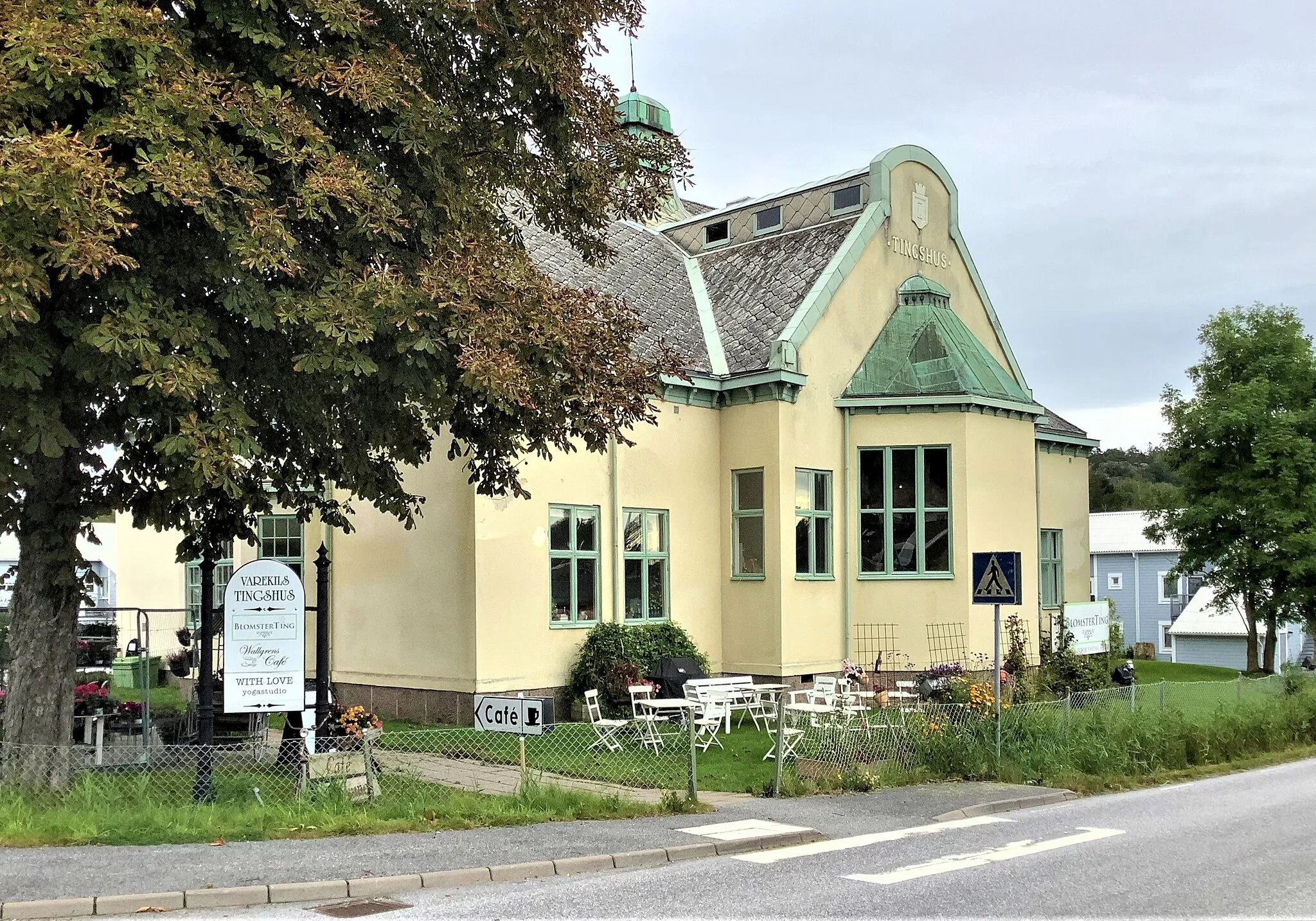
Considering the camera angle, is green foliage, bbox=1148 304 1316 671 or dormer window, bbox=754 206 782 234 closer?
dormer window, bbox=754 206 782 234

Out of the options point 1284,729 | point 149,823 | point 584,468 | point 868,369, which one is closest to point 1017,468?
point 868,369

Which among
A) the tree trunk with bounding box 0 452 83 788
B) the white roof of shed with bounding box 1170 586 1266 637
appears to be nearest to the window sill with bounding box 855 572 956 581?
the tree trunk with bounding box 0 452 83 788

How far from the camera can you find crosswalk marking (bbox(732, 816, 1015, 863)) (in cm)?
1013

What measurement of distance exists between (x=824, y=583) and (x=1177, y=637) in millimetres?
41637

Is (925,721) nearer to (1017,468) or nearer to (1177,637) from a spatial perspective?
(1017,468)

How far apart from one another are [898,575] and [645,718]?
7.64 meters

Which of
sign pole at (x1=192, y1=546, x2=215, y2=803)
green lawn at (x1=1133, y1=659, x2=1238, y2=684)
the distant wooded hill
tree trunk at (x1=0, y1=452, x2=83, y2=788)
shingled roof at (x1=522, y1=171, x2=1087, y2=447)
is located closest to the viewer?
sign pole at (x1=192, y1=546, x2=215, y2=803)

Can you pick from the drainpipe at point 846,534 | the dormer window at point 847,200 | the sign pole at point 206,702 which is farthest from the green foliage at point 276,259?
the dormer window at point 847,200

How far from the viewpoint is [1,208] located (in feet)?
28.5

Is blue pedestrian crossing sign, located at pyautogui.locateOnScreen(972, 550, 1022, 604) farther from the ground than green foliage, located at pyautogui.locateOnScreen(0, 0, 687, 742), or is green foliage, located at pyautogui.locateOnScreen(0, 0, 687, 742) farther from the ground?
green foliage, located at pyautogui.locateOnScreen(0, 0, 687, 742)

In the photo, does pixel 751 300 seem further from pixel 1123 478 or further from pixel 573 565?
pixel 1123 478

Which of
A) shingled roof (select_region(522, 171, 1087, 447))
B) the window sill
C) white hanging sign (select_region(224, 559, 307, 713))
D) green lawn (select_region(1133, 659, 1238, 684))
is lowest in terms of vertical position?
green lawn (select_region(1133, 659, 1238, 684))

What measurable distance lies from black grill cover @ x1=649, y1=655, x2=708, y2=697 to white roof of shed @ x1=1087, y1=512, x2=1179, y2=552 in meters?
42.2

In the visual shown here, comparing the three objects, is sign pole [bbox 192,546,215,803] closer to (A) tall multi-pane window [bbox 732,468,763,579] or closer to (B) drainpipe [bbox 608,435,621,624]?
(B) drainpipe [bbox 608,435,621,624]
